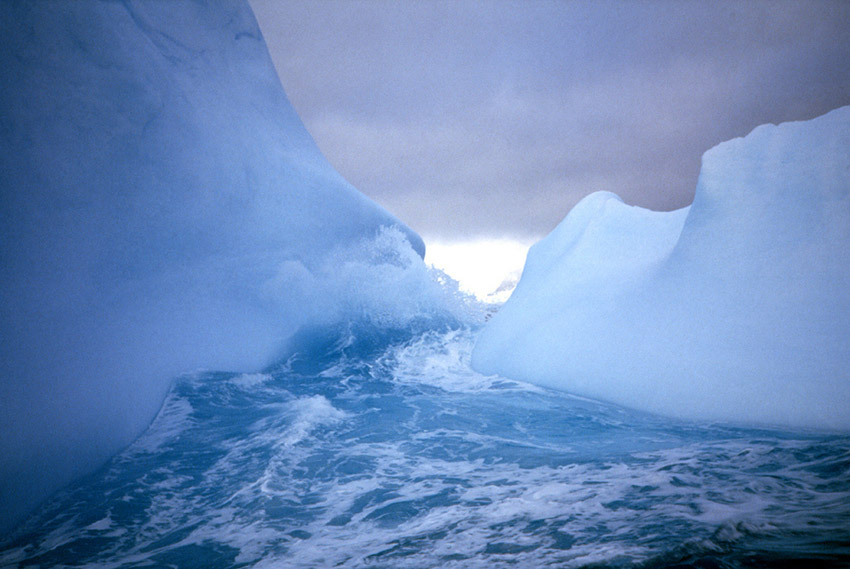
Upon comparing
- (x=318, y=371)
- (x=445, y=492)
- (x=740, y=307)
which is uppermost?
(x=740, y=307)

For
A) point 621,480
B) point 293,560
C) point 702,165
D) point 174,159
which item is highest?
point 702,165

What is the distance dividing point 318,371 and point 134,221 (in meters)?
3.41

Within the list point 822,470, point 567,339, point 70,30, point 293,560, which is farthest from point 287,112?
point 822,470

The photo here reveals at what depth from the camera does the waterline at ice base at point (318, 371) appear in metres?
2.78

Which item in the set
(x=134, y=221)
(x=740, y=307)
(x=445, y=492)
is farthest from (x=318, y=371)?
(x=740, y=307)

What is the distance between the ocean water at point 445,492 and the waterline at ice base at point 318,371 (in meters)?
0.03

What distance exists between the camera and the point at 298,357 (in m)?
7.47

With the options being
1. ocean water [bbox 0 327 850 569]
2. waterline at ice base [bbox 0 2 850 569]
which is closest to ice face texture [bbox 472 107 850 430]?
waterline at ice base [bbox 0 2 850 569]

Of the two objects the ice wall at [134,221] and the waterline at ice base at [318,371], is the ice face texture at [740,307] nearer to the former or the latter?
the waterline at ice base at [318,371]

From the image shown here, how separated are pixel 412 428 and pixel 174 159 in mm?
4346

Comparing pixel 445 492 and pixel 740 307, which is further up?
pixel 740 307

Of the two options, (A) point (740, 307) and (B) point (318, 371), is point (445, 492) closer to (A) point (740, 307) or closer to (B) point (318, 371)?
(A) point (740, 307)

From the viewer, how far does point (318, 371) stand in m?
7.43

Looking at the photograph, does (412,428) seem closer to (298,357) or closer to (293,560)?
(293,560)
